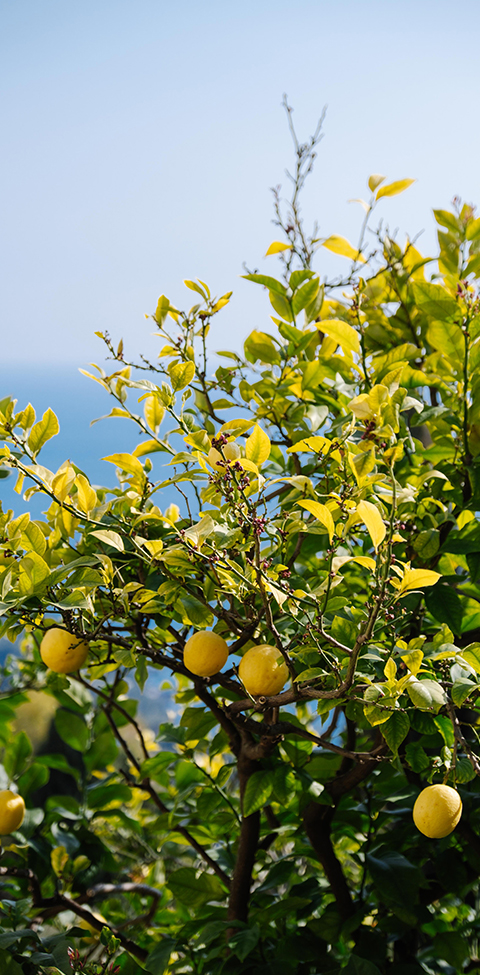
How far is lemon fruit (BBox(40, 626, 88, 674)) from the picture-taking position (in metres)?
0.63

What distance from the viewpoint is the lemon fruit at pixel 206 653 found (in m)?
0.59

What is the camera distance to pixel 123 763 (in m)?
1.99

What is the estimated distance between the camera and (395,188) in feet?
2.65

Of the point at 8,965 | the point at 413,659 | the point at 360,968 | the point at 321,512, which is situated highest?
the point at 321,512

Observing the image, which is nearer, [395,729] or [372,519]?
[372,519]

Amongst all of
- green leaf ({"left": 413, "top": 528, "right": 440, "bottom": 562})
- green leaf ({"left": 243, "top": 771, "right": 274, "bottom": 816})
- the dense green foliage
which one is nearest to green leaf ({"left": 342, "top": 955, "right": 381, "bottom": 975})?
the dense green foliage

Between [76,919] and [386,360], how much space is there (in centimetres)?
118

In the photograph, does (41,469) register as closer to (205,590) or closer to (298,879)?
(205,590)

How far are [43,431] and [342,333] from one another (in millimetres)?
347

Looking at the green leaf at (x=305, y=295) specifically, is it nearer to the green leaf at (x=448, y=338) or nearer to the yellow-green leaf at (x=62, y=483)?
the green leaf at (x=448, y=338)

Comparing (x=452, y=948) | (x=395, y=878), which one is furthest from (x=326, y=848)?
(x=452, y=948)

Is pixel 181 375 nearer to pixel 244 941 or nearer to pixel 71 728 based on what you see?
pixel 244 941

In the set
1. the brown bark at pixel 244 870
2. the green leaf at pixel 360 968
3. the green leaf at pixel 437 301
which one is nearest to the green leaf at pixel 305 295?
the green leaf at pixel 437 301

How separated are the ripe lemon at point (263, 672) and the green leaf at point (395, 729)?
0.09m
